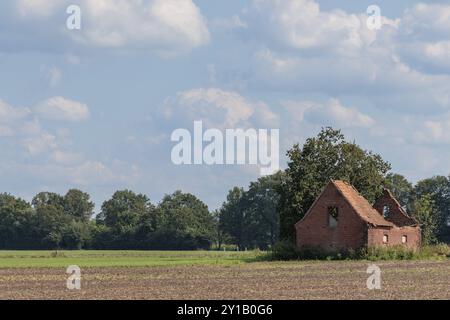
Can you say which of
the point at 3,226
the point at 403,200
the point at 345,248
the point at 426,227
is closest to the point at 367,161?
the point at 345,248

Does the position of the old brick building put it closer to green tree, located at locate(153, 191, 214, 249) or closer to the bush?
the bush

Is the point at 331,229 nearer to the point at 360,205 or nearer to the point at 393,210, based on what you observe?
the point at 360,205

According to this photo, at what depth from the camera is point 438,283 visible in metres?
43.2

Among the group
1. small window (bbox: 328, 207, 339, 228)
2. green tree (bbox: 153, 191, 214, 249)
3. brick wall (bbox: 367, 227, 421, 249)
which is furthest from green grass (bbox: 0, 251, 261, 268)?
green tree (bbox: 153, 191, 214, 249)

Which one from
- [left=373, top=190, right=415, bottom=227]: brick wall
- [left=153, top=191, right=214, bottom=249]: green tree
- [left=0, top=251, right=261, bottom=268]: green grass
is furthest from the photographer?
[left=153, top=191, right=214, bottom=249]: green tree

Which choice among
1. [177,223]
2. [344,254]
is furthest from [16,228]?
[344,254]

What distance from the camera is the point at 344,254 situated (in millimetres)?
77375

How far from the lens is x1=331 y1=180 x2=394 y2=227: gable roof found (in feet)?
262

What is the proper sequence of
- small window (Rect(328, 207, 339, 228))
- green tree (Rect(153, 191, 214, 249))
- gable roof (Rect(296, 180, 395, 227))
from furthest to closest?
green tree (Rect(153, 191, 214, 249)) → small window (Rect(328, 207, 339, 228)) → gable roof (Rect(296, 180, 395, 227))

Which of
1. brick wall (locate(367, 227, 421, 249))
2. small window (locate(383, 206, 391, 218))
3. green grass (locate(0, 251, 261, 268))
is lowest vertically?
green grass (locate(0, 251, 261, 268))

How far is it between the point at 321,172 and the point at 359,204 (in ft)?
24.6

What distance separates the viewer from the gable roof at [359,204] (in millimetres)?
79750

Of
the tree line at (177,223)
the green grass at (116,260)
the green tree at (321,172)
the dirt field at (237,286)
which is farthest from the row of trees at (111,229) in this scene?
the dirt field at (237,286)

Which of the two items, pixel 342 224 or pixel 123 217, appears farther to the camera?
pixel 123 217
